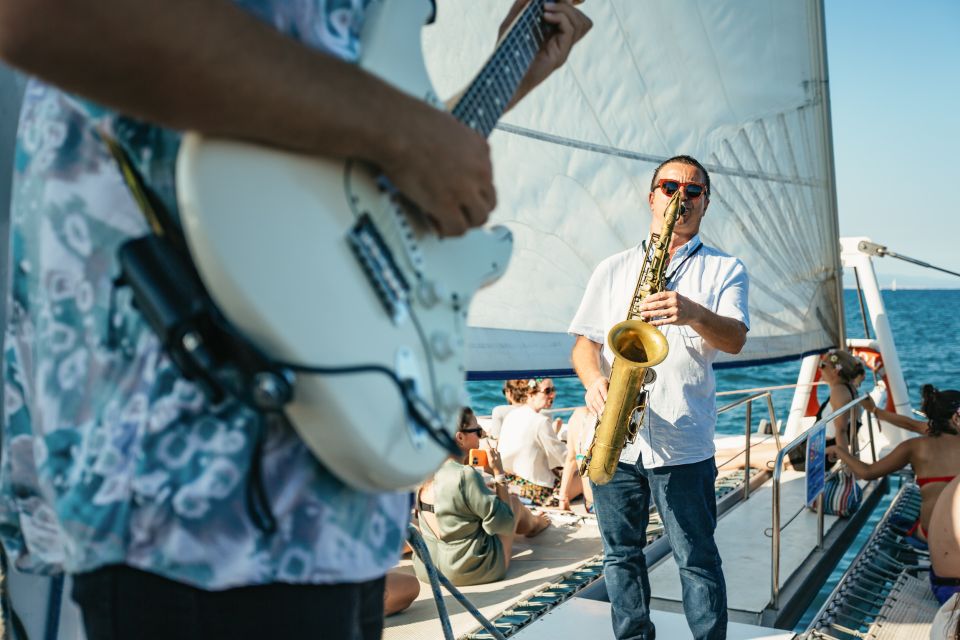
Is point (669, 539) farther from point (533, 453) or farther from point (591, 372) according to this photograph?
point (533, 453)

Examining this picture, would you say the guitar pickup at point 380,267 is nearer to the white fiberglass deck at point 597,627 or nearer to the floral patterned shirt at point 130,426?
the floral patterned shirt at point 130,426

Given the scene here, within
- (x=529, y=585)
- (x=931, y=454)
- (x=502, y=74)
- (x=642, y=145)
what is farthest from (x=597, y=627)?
(x=931, y=454)

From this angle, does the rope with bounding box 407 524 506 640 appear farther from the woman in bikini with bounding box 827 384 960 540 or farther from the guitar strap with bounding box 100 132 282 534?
the woman in bikini with bounding box 827 384 960 540

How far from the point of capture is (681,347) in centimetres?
309

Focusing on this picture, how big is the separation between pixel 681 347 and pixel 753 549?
8.16ft

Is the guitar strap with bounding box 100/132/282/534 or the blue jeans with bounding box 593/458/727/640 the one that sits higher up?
the guitar strap with bounding box 100/132/282/534

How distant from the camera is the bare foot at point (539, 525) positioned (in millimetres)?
5301

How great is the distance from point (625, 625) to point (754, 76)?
145 inches

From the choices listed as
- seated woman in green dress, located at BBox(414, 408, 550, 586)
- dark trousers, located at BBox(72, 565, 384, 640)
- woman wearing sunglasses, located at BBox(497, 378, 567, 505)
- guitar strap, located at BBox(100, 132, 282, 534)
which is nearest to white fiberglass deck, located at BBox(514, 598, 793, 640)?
seated woman in green dress, located at BBox(414, 408, 550, 586)

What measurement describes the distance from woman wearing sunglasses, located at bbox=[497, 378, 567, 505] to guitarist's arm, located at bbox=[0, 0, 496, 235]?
5.48 metres

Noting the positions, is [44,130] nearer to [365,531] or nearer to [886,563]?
[365,531]

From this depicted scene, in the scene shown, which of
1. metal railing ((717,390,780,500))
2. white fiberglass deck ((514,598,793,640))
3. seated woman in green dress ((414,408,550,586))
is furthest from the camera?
metal railing ((717,390,780,500))

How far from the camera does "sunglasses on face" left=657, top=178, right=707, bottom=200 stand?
328 cm

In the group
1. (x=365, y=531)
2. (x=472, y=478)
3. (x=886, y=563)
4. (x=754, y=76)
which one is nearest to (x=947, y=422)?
(x=886, y=563)
